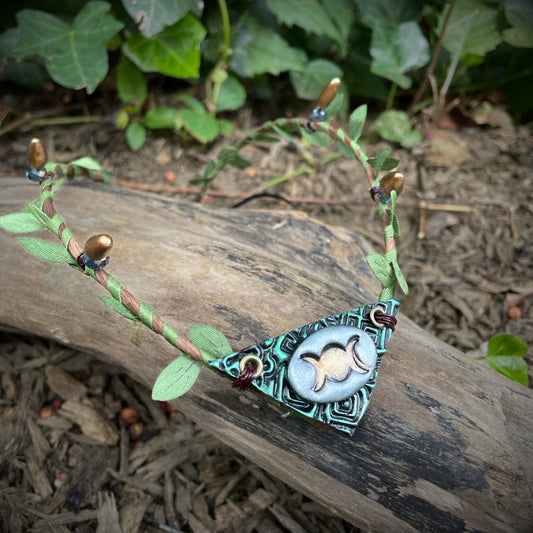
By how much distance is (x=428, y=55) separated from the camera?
1938 millimetres

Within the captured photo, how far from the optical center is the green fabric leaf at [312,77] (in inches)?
77.4

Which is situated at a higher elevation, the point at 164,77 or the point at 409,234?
the point at 164,77

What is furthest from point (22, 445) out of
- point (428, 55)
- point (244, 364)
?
point (428, 55)

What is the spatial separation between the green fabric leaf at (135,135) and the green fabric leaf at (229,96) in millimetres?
319

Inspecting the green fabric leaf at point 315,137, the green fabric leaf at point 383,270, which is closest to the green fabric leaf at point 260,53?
the green fabric leaf at point 315,137

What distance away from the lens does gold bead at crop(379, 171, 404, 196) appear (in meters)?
1.09

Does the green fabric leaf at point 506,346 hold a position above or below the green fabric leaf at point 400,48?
below

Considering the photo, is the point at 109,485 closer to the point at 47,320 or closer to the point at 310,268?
the point at 47,320

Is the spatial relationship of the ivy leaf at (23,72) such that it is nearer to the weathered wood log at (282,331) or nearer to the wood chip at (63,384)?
the weathered wood log at (282,331)

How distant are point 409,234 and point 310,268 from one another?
0.70m

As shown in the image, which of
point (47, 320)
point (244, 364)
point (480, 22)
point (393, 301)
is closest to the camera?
point (244, 364)

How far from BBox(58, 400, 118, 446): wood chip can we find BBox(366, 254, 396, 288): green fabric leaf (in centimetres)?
86

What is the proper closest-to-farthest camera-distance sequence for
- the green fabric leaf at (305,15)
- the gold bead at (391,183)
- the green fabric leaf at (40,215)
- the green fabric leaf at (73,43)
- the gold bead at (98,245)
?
the gold bead at (98,245) < the green fabric leaf at (40,215) < the gold bead at (391,183) < the green fabric leaf at (73,43) < the green fabric leaf at (305,15)

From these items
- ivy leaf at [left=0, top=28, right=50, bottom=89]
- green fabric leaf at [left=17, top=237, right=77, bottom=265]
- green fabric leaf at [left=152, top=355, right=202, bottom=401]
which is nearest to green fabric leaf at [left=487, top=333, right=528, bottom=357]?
green fabric leaf at [left=152, top=355, right=202, bottom=401]
